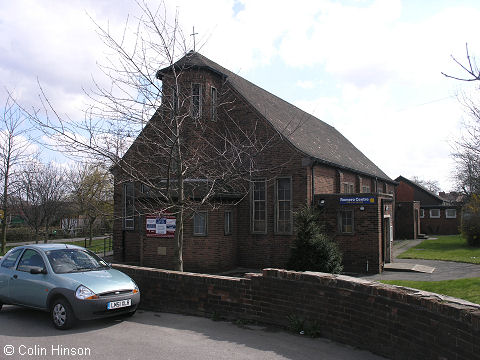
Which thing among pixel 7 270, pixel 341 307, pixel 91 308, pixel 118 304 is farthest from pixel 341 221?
pixel 7 270

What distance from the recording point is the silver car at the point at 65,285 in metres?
6.76

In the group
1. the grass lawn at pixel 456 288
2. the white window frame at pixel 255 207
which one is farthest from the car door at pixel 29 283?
the white window frame at pixel 255 207

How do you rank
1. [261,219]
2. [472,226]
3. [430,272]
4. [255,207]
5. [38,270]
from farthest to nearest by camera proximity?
[472,226], [255,207], [261,219], [430,272], [38,270]

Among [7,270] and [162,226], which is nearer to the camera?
[7,270]

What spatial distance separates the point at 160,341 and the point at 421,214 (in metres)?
42.2

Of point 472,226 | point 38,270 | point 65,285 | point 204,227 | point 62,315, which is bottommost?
point 62,315

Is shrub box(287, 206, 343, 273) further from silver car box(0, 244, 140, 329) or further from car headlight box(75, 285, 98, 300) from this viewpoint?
→ car headlight box(75, 285, 98, 300)

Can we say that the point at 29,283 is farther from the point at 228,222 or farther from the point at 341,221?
the point at 341,221

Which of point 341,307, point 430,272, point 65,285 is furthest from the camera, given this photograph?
point 430,272

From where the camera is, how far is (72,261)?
313 inches

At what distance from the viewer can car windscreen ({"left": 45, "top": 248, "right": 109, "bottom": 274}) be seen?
762 centimetres

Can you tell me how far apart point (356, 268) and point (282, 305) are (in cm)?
1017

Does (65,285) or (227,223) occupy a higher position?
(227,223)

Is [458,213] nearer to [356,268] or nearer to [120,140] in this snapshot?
[356,268]
